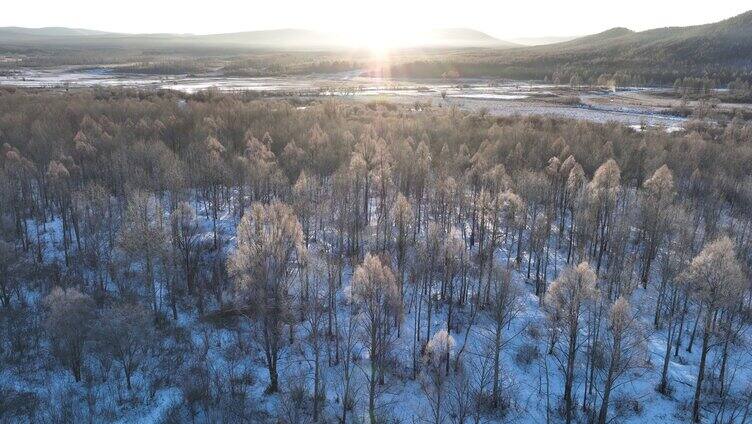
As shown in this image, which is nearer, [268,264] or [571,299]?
[571,299]

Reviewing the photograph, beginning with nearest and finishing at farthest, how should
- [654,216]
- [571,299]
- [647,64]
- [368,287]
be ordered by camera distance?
[368,287] < [571,299] < [654,216] < [647,64]

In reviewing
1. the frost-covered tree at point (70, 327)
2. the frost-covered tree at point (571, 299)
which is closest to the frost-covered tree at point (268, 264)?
the frost-covered tree at point (70, 327)

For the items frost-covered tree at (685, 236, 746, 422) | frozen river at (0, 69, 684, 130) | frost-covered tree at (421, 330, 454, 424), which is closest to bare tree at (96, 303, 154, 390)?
frost-covered tree at (421, 330, 454, 424)

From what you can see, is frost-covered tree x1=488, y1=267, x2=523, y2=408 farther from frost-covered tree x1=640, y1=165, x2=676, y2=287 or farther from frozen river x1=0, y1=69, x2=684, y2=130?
frozen river x1=0, y1=69, x2=684, y2=130

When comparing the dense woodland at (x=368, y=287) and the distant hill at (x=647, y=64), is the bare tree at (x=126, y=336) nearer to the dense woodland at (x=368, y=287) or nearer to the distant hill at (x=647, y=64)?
the dense woodland at (x=368, y=287)

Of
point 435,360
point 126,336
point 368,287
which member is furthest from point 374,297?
point 126,336

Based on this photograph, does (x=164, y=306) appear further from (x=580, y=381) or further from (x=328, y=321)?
(x=580, y=381)

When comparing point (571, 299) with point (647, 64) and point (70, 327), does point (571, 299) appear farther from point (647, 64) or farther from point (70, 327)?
point (647, 64)
